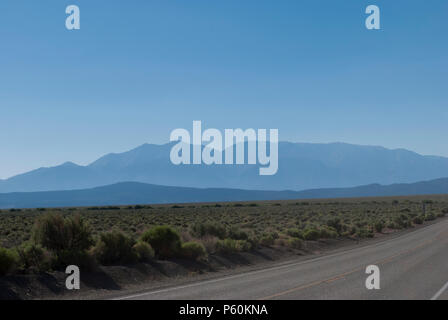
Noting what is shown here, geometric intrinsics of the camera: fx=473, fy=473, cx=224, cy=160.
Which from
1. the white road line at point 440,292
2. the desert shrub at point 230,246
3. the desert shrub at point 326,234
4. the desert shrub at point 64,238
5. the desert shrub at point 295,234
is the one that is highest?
the desert shrub at point 64,238

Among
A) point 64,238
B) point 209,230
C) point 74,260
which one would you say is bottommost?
point 209,230

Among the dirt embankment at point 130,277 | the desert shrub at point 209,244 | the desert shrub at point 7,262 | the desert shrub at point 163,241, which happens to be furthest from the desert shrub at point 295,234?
the desert shrub at point 7,262

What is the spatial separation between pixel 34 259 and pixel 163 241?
5580 mm

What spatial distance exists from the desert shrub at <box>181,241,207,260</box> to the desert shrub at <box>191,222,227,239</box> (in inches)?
180

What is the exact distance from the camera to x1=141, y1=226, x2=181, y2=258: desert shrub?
19.0 metres

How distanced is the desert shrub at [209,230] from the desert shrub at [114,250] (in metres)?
7.14

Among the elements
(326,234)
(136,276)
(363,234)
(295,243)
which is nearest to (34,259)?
(136,276)

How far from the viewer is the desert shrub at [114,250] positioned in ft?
55.0

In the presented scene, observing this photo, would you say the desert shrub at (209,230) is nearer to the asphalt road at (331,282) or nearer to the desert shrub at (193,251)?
the desert shrub at (193,251)

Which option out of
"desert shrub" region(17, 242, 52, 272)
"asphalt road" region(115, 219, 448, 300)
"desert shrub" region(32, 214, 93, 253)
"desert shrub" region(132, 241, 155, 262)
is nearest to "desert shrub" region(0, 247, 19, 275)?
"desert shrub" region(17, 242, 52, 272)

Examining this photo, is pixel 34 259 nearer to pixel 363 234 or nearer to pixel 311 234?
pixel 311 234

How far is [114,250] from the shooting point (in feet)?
56.2
